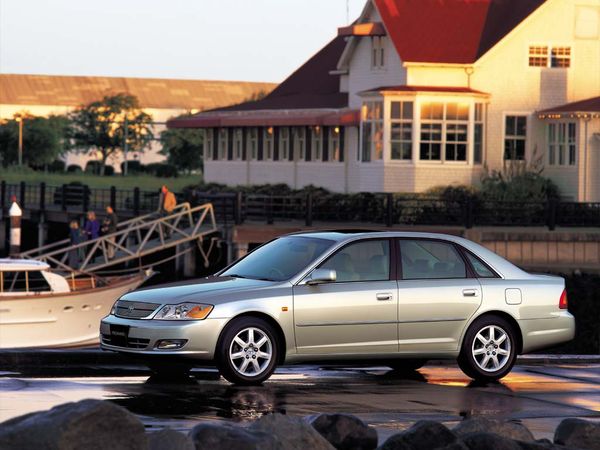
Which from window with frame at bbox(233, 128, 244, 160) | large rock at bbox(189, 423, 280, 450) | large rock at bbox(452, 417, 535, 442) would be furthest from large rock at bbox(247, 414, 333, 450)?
Answer: window with frame at bbox(233, 128, 244, 160)

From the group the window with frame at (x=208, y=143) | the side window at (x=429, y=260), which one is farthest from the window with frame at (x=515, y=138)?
the side window at (x=429, y=260)

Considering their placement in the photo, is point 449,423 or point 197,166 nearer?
point 449,423

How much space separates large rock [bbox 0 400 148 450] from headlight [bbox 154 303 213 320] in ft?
17.6

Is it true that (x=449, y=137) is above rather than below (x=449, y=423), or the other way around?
above

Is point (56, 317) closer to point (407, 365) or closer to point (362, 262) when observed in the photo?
point (407, 365)

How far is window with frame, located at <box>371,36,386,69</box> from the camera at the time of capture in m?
53.5

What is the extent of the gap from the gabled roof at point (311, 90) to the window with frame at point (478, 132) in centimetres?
720

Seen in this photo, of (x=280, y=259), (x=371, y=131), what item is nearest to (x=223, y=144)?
(x=371, y=131)

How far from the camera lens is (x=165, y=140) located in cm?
12656

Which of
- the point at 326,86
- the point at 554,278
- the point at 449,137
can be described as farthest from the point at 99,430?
the point at 326,86

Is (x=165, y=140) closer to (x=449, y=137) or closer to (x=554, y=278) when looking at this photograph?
(x=449, y=137)

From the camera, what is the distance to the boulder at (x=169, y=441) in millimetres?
7988

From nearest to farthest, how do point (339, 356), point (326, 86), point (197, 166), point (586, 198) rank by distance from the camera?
point (339, 356) < point (586, 198) < point (326, 86) < point (197, 166)

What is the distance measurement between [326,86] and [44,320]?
32076 mm
